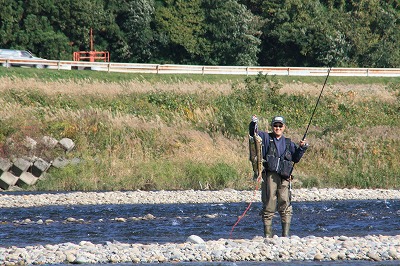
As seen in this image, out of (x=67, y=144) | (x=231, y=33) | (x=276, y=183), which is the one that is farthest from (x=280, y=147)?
(x=231, y=33)

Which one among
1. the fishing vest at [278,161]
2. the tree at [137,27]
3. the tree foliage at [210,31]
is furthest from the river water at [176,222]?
the tree at [137,27]

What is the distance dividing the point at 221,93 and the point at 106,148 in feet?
31.0

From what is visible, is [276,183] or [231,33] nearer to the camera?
[276,183]

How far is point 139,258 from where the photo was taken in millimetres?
12570

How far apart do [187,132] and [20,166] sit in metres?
4.64

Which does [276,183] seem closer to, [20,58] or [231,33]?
[20,58]

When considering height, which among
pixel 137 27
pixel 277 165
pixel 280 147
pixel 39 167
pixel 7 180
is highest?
pixel 280 147

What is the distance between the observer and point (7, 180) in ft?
74.3

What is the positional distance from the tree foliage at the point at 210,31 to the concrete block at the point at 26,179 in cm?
2777

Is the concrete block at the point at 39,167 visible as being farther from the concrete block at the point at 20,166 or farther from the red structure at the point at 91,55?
the red structure at the point at 91,55

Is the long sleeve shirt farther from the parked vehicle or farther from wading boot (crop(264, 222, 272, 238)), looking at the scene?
the parked vehicle

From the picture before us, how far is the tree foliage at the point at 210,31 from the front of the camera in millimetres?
50250

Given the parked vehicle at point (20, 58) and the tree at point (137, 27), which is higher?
→ the tree at point (137, 27)

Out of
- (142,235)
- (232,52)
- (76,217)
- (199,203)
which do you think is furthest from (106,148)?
(232,52)
